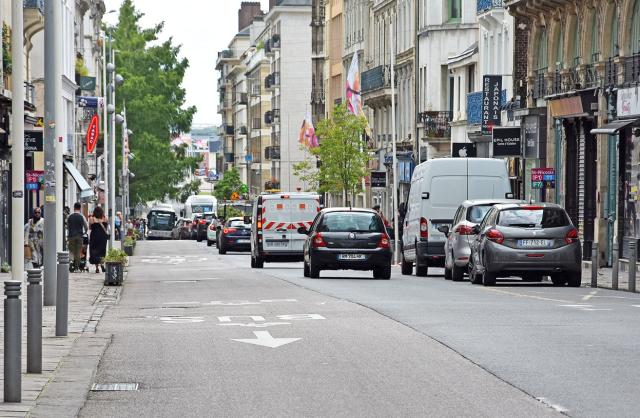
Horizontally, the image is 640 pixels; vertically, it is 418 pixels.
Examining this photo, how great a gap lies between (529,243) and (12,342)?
2023cm

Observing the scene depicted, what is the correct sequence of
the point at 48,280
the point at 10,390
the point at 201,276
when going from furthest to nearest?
1. the point at 201,276
2. the point at 48,280
3. the point at 10,390

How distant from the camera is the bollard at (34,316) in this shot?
13.3 meters

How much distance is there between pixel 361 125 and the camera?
84.8 metres

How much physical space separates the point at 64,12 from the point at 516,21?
73.8 ft

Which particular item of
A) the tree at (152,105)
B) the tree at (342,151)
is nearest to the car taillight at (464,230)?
the tree at (342,151)

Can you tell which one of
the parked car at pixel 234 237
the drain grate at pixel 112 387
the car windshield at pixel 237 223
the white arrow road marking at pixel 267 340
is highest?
the car windshield at pixel 237 223

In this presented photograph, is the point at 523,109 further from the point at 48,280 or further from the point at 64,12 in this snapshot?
the point at 48,280

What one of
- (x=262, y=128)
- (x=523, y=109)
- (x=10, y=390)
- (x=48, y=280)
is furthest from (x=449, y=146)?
(x=262, y=128)

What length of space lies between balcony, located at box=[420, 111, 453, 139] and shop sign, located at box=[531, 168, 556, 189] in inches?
1073

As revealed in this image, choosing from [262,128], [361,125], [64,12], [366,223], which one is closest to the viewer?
[366,223]

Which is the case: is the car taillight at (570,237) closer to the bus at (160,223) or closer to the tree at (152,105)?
the tree at (152,105)

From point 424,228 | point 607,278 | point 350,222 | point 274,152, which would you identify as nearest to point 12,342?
point 350,222

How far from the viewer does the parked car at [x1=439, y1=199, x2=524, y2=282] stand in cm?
3466

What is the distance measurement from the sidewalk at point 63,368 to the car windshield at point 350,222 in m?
12.1
